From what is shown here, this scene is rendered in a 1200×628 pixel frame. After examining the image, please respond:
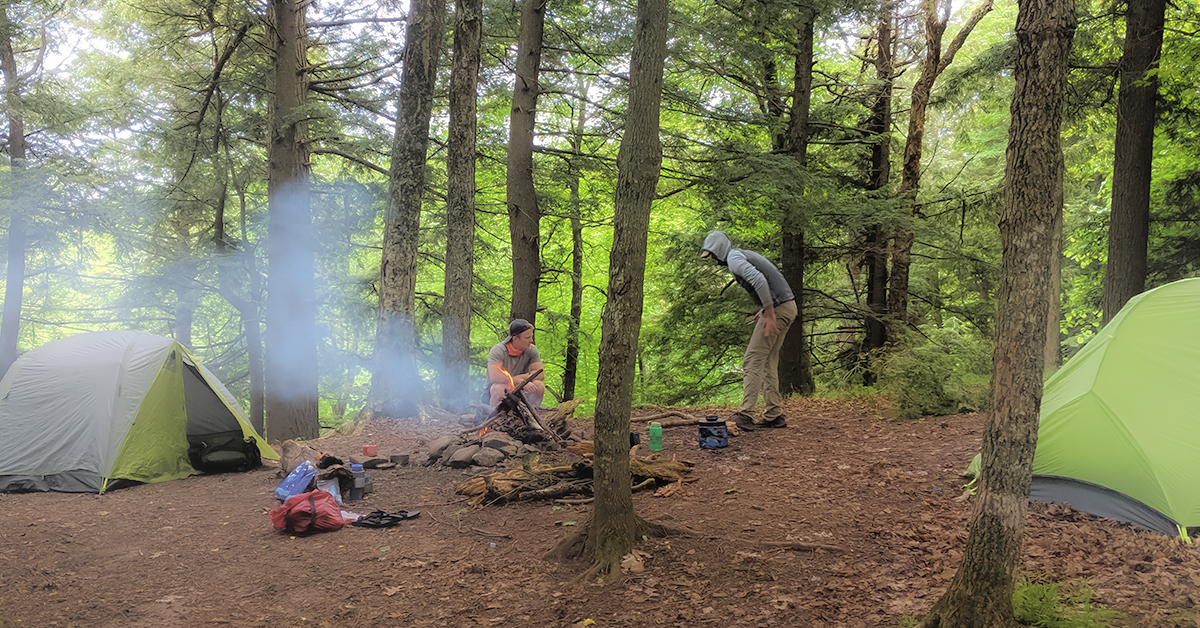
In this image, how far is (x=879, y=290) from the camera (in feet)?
41.9

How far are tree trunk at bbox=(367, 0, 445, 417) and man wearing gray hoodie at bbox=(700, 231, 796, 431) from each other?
4.54m

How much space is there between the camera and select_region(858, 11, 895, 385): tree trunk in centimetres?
1200

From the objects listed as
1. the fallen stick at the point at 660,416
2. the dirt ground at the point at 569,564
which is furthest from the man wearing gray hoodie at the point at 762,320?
the dirt ground at the point at 569,564

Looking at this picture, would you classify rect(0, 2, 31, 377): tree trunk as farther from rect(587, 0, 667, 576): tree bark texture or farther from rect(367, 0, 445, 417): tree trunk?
rect(587, 0, 667, 576): tree bark texture

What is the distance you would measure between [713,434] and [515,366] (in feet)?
8.43

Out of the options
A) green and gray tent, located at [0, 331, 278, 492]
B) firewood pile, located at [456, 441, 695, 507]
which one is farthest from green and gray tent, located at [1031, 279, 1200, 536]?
green and gray tent, located at [0, 331, 278, 492]

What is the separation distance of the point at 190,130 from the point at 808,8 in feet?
35.4

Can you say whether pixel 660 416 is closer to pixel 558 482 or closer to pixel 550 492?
pixel 558 482

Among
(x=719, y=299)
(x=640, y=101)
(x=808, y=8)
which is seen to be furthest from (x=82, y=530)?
(x=808, y=8)

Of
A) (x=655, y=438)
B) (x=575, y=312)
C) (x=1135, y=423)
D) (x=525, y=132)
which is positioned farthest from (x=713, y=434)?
(x=575, y=312)

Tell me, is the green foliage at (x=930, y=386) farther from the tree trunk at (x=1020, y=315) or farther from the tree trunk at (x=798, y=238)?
the tree trunk at (x=1020, y=315)

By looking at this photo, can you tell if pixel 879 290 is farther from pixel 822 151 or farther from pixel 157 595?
pixel 157 595

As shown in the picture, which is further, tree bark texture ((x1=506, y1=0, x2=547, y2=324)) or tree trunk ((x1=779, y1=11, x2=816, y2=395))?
tree trunk ((x1=779, y1=11, x2=816, y2=395))

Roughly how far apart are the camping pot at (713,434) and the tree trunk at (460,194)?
4705 millimetres
